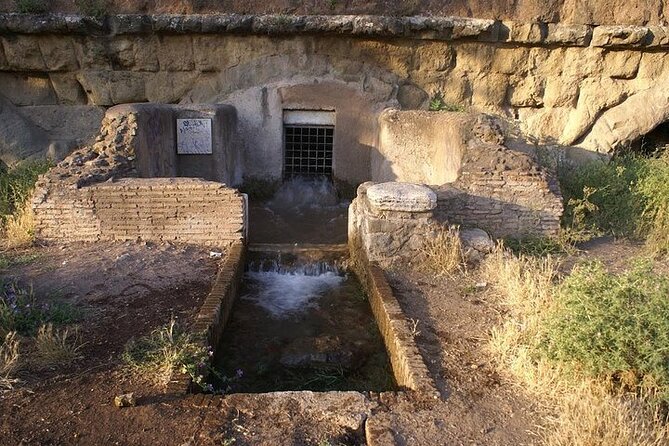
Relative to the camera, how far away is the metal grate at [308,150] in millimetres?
10836

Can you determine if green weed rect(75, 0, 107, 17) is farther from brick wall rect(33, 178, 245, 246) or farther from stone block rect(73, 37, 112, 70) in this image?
brick wall rect(33, 178, 245, 246)

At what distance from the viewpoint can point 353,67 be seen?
1065 cm

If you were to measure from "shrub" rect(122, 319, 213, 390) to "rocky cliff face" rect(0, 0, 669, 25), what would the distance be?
310 inches

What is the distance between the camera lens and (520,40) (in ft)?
34.4

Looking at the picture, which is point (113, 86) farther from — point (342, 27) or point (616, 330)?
point (616, 330)

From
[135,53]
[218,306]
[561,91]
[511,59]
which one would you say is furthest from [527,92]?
[218,306]

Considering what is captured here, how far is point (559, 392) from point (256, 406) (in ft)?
6.40

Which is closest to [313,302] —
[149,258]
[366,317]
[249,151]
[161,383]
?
[366,317]

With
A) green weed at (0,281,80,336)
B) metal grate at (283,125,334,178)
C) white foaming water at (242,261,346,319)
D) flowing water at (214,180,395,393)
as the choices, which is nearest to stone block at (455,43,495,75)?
metal grate at (283,125,334,178)

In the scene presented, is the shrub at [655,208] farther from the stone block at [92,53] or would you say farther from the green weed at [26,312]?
the stone block at [92,53]

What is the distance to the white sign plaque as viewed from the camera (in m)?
9.16

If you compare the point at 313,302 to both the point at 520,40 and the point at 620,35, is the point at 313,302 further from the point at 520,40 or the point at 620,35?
the point at 620,35

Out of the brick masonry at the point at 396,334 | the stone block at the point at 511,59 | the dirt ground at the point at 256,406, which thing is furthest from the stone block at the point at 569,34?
the dirt ground at the point at 256,406

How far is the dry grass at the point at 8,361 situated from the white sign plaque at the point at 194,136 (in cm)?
551
